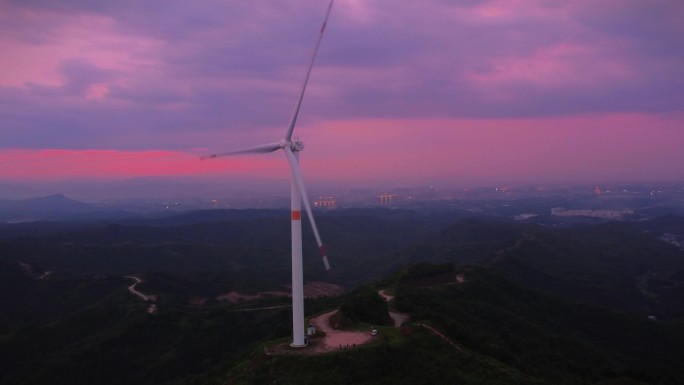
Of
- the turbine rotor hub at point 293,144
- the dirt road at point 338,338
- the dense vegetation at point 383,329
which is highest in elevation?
the turbine rotor hub at point 293,144

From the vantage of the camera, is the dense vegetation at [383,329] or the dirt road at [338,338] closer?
the dense vegetation at [383,329]

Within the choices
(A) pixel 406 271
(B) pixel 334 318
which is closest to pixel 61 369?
(B) pixel 334 318

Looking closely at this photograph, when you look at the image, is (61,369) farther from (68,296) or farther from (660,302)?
(660,302)

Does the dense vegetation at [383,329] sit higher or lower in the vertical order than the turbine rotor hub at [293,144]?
lower

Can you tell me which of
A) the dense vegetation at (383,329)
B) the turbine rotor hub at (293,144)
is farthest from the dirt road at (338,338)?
the turbine rotor hub at (293,144)

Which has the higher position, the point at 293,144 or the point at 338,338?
the point at 293,144

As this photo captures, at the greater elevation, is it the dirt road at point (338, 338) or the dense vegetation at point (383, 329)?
the dirt road at point (338, 338)

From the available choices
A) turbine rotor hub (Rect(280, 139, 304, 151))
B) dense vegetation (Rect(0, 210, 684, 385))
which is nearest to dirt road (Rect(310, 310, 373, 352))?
dense vegetation (Rect(0, 210, 684, 385))

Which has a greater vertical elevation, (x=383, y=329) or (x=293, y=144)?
(x=293, y=144)

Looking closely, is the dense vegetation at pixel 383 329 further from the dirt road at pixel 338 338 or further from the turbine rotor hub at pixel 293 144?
the turbine rotor hub at pixel 293 144

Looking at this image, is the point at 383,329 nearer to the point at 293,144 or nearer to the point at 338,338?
the point at 338,338

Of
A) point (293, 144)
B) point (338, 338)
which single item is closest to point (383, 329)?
point (338, 338)

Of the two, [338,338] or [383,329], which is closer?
[338,338]
